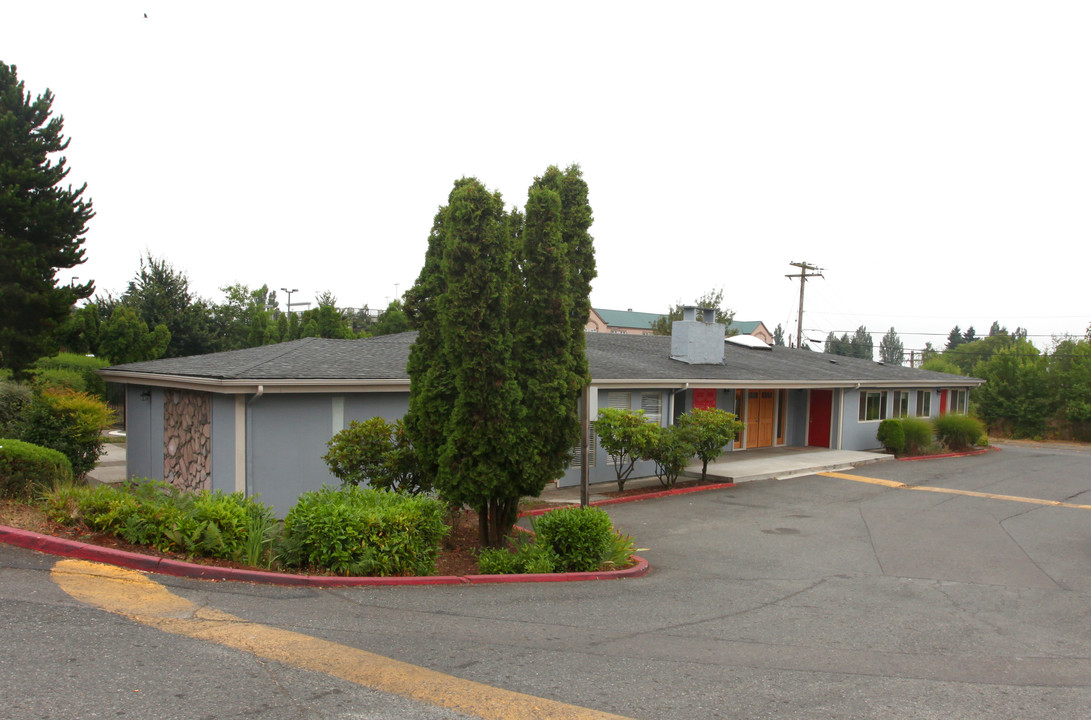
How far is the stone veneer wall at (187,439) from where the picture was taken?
481 inches

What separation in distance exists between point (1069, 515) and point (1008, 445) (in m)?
21.3

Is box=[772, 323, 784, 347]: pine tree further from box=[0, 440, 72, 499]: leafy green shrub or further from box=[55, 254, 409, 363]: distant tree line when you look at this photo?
box=[0, 440, 72, 499]: leafy green shrub

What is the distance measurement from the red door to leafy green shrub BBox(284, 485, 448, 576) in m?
19.6

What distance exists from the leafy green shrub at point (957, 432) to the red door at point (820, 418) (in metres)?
4.97

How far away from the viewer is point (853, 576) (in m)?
9.32

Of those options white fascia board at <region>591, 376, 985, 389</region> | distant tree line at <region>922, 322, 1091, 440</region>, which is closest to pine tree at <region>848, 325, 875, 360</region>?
distant tree line at <region>922, 322, 1091, 440</region>

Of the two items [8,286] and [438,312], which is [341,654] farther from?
[8,286]

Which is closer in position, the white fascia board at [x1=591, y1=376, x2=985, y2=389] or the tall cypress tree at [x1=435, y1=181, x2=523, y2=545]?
the tall cypress tree at [x1=435, y1=181, x2=523, y2=545]

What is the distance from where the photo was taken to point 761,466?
19500 mm

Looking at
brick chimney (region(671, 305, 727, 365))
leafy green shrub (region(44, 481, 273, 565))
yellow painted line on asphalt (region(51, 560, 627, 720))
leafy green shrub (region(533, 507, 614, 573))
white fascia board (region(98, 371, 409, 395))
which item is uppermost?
brick chimney (region(671, 305, 727, 365))

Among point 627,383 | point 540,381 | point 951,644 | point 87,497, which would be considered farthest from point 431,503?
point 627,383

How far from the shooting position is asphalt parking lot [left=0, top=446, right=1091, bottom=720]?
4.62 meters

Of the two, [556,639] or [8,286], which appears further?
[8,286]

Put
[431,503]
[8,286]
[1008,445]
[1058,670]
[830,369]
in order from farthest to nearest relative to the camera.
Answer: [1008,445]
[830,369]
[8,286]
[431,503]
[1058,670]
